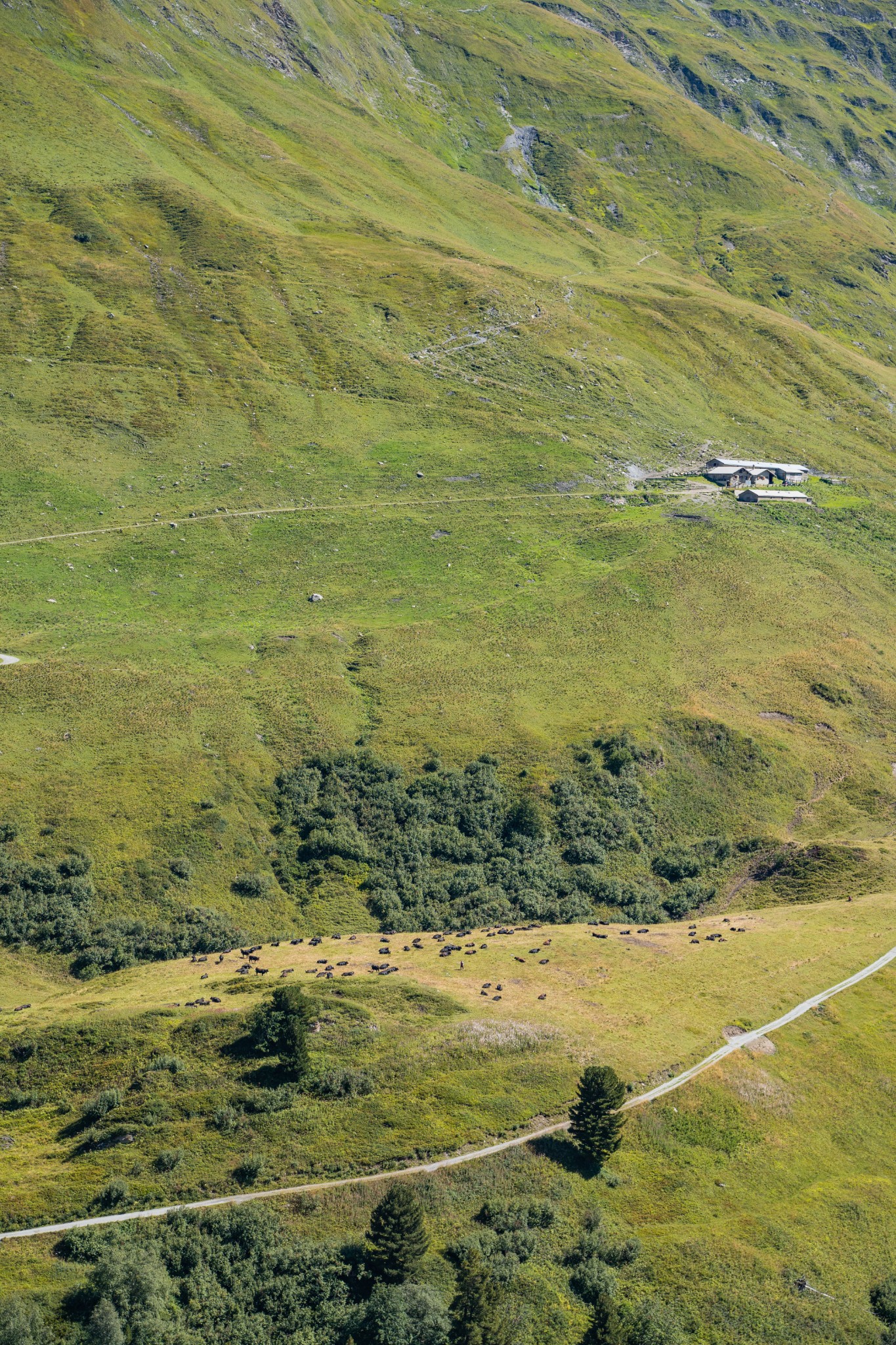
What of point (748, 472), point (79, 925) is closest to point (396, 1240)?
point (79, 925)

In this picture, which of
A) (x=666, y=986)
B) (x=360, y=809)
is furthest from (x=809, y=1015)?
(x=360, y=809)

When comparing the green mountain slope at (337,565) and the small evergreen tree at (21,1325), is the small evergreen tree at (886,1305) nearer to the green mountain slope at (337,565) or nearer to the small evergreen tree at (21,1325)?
the small evergreen tree at (21,1325)

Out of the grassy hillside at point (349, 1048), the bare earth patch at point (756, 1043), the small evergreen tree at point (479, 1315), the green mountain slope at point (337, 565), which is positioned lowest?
the green mountain slope at point (337, 565)

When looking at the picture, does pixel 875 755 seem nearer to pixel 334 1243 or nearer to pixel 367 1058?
pixel 367 1058

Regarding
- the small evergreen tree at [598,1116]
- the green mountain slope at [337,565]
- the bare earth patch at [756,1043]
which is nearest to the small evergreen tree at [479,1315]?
the small evergreen tree at [598,1116]

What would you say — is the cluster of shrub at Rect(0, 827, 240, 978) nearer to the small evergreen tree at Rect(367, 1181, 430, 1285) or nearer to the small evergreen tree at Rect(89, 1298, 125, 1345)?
the small evergreen tree at Rect(89, 1298, 125, 1345)

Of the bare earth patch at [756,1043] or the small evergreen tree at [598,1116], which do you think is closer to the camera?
the small evergreen tree at [598,1116]

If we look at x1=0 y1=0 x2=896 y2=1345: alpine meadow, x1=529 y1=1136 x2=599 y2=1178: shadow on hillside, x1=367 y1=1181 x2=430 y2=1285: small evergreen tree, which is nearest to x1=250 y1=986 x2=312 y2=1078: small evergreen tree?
x1=0 y1=0 x2=896 y2=1345: alpine meadow
